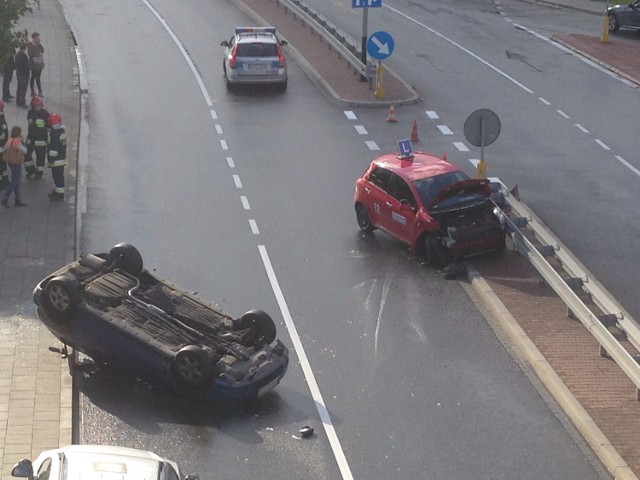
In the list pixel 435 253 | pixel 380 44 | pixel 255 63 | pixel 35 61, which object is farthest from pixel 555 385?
pixel 35 61

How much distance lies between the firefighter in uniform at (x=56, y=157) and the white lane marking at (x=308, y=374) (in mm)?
4618

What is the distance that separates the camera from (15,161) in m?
23.8

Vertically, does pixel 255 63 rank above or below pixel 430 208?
below

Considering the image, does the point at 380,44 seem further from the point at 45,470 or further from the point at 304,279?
the point at 45,470

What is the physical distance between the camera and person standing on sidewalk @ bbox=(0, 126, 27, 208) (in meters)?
23.8

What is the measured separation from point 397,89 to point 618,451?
21610 mm

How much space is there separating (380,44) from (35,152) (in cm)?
1027

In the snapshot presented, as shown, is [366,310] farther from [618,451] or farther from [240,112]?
[240,112]

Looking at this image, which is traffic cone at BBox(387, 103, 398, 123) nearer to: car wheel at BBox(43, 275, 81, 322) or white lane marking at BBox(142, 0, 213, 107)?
white lane marking at BBox(142, 0, 213, 107)

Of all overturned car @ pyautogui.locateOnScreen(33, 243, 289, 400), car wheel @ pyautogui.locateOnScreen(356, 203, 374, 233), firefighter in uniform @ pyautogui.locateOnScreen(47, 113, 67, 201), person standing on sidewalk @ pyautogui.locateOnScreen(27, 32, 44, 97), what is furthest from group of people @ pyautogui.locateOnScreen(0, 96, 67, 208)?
person standing on sidewalk @ pyautogui.locateOnScreen(27, 32, 44, 97)

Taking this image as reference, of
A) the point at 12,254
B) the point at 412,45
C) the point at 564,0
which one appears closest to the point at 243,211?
the point at 12,254

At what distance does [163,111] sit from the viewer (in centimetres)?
3266

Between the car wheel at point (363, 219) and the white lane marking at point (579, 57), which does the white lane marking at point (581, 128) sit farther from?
the car wheel at point (363, 219)

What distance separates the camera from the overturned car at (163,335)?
15.3m
